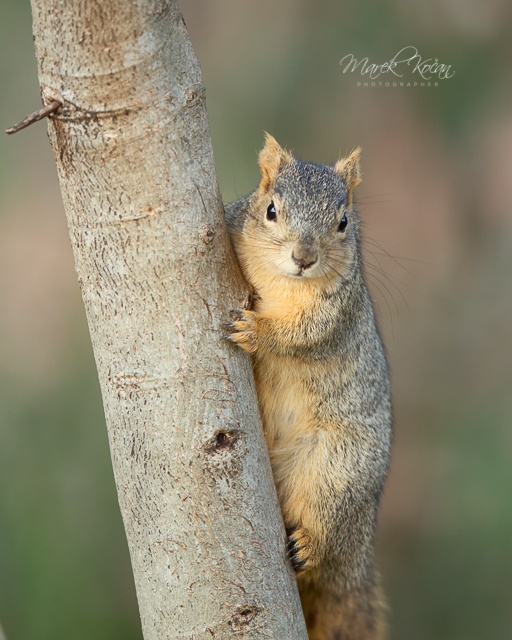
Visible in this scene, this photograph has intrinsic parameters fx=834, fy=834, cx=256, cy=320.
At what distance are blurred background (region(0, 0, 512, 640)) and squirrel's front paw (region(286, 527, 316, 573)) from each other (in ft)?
5.24

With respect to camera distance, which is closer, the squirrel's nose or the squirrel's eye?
the squirrel's nose

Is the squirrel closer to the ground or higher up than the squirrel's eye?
closer to the ground

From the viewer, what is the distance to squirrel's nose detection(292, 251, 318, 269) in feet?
7.97

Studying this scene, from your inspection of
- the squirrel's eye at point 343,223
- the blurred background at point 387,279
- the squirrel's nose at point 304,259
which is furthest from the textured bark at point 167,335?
the blurred background at point 387,279

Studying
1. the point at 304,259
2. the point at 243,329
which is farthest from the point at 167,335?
the point at 304,259

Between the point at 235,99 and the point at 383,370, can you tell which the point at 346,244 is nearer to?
the point at 383,370

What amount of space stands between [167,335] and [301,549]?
101cm

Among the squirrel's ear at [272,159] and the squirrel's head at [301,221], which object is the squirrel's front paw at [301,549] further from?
the squirrel's ear at [272,159]

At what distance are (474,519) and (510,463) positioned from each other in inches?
13.7

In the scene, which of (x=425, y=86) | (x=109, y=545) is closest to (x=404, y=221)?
(x=425, y=86)

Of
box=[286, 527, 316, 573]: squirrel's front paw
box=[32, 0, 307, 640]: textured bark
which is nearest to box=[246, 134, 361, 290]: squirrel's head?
box=[32, 0, 307, 640]: textured bark

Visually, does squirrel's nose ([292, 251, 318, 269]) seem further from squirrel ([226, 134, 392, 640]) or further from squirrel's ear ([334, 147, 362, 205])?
squirrel's ear ([334, 147, 362, 205])

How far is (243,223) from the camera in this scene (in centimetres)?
277

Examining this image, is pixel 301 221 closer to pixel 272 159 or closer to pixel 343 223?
pixel 343 223
